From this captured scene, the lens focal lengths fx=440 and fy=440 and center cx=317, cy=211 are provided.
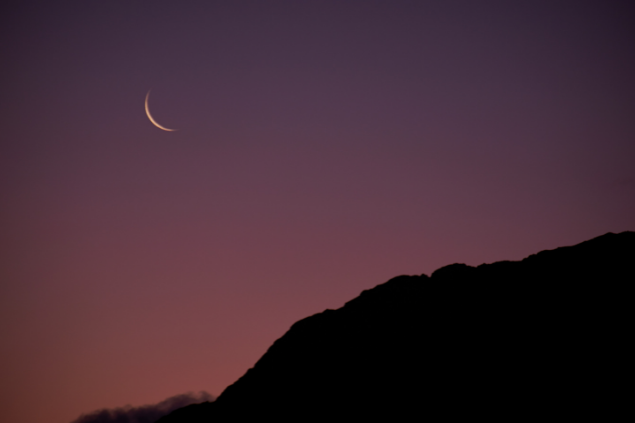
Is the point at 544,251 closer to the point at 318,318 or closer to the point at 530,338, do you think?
the point at 530,338

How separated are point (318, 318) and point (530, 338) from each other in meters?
15.8

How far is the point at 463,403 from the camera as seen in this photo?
932 inches

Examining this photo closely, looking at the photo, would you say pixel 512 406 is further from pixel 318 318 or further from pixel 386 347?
pixel 318 318

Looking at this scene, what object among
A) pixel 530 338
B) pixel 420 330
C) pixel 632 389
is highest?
pixel 420 330

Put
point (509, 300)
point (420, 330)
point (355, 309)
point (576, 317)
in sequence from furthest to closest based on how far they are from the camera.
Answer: point (355, 309) → point (420, 330) → point (509, 300) → point (576, 317)

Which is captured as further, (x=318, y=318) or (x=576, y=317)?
(x=318, y=318)

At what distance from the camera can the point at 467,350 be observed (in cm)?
2586

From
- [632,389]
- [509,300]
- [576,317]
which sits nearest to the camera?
[632,389]

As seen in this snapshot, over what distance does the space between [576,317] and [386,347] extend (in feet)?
37.1

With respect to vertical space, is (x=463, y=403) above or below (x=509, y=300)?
below

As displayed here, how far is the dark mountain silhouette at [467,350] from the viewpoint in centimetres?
2177

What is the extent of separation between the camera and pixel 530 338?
2417cm

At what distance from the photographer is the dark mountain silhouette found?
21.8 meters

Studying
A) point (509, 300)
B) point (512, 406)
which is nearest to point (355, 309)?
point (509, 300)
